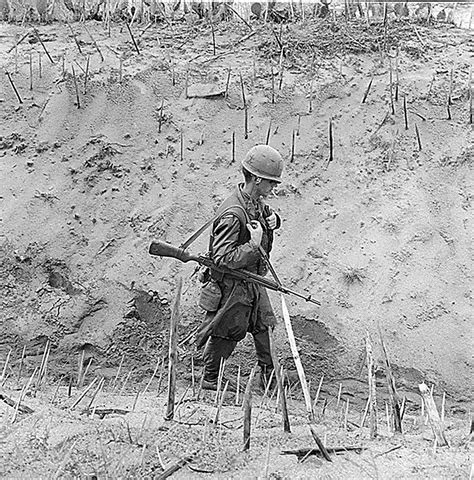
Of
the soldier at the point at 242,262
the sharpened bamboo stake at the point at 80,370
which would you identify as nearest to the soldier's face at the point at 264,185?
the soldier at the point at 242,262

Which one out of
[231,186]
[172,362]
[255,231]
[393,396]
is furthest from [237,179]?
[393,396]

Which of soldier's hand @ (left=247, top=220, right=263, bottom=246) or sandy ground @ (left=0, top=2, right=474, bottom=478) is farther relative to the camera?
sandy ground @ (left=0, top=2, right=474, bottom=478)

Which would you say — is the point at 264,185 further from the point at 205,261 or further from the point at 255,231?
the point at 205,261

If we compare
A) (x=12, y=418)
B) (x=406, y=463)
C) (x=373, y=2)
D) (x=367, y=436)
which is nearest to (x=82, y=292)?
(x=12, y=418)

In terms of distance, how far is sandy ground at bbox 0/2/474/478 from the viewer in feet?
19.3

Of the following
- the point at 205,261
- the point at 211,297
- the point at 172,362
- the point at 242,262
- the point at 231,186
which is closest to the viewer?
the point at 172,362

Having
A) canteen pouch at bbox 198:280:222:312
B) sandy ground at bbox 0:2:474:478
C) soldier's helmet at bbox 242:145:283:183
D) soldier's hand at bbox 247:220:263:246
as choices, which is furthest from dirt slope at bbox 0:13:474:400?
soldier's helmet at bbox 242:145:283:183

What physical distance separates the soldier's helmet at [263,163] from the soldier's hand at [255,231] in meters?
0.34

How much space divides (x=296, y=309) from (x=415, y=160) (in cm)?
207

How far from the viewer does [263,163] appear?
192 inches

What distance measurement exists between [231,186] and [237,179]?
0.35ft

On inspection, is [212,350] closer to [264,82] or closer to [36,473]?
[36,473]

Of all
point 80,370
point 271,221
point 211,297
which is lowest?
point 80,370

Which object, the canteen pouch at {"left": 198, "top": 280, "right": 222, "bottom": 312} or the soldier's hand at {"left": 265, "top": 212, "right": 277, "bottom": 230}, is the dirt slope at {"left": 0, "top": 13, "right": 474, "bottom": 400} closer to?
the canteen pouch at {"left": 198, "top": 280, "right": 222, "bottom": 312}
